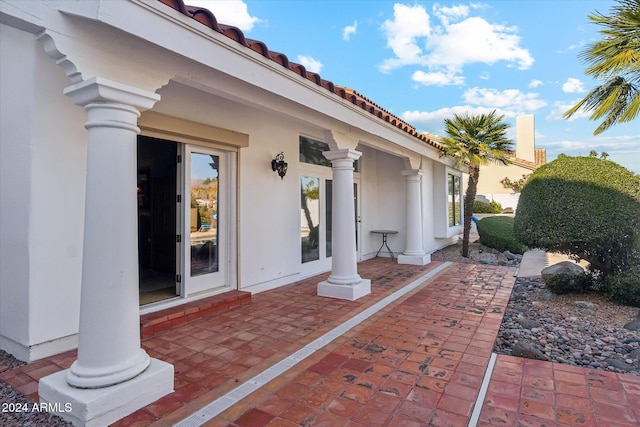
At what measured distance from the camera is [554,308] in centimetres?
563

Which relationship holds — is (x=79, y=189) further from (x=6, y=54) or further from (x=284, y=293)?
(x=284, y=293)

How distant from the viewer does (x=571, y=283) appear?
6.21m

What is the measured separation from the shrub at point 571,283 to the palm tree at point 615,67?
10.7 ft

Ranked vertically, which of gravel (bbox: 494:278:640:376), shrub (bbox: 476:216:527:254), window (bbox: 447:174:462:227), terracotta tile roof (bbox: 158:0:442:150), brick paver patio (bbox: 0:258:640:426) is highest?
terracotta tile roof (bbox: 158:0:442:150)

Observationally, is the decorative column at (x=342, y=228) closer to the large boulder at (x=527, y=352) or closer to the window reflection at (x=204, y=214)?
the window reflection at (x=204, y=214)

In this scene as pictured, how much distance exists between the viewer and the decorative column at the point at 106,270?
8.27 ft

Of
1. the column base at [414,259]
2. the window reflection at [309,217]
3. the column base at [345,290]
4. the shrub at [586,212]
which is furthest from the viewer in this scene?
the column base at [414,259]

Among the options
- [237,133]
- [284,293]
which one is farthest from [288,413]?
[237,133]

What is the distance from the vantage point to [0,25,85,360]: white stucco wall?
3.35 meters

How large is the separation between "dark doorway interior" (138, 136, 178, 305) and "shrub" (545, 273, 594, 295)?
7338mm

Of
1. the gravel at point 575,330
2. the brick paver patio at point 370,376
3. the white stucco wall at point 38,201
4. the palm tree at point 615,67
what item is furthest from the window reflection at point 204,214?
the palm tree at point 615,67

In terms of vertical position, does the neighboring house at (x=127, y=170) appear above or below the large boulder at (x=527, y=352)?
above

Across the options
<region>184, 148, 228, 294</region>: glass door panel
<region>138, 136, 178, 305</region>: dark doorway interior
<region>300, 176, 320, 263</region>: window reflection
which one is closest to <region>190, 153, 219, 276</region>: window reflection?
<region>184, 148, 228, 294</region>: glass door panel

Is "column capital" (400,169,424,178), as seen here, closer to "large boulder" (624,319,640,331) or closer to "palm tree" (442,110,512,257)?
"palm tree" (442,110,512,257)
